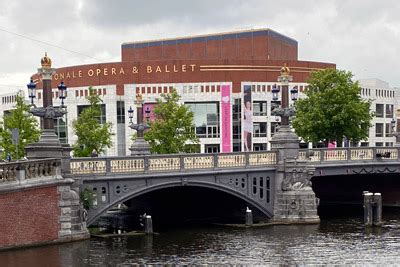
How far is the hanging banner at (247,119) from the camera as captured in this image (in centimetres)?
8556

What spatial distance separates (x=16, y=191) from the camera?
26703mm

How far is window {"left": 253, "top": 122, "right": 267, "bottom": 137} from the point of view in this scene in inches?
3487

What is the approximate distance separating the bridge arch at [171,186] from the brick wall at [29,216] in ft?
9.13

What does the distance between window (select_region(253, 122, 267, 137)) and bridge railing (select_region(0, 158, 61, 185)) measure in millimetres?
61579

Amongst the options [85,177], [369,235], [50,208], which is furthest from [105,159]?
[369,235]

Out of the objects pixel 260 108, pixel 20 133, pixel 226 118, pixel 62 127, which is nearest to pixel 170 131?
pixel 20 133

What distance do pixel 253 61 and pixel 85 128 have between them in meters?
42.0

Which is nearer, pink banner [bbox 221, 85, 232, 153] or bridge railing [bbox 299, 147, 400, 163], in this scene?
bridge railing [bbox 299, 147, 400, 163]

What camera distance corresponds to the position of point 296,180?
3584 cm

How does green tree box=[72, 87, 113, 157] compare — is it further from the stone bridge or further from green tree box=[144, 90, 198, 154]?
the stone bridge

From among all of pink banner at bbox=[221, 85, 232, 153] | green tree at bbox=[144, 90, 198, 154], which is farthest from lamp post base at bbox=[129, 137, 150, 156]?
pink banner at bbox=[221, 85, 232, 153]

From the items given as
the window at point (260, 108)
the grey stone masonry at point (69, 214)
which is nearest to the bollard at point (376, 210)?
the grey stone masonry at point (69, 214)

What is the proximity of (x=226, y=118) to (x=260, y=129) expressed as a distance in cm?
587

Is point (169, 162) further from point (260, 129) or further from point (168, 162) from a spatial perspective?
point (260, 129)
